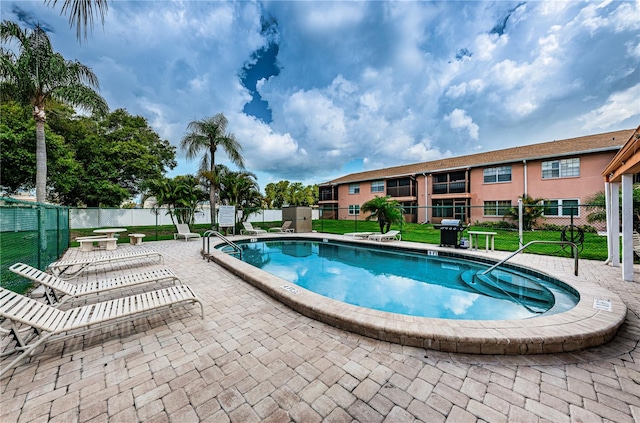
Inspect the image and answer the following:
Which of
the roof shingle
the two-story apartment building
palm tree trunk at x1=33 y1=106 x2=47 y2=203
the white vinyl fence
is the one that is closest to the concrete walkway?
the two-story apartment building

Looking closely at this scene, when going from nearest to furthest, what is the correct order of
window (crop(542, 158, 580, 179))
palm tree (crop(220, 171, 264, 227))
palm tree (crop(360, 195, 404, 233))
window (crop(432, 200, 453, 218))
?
palm tree (crop(360, 195, 404, 233)), palm tree (crop(220, 171, 264, 227)), window (crop(542, 158, 580, 179)), window (crop(432, 200, 453, 218))

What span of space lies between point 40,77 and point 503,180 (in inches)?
1023

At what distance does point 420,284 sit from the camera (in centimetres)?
654

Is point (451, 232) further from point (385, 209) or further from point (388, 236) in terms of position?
point (385, 209)

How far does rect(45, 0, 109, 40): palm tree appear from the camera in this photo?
1.70 meters

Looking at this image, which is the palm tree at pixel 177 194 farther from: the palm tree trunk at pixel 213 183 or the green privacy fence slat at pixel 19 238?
the green privacy fence slat at pixel 19 238

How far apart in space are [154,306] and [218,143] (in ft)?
42.1

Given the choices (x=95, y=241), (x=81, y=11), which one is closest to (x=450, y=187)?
(x=81, y=11)

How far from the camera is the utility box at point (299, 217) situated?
16000mm

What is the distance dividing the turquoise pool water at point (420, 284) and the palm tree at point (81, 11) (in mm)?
5538

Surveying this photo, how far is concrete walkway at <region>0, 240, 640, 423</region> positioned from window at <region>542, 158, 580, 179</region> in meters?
18.0

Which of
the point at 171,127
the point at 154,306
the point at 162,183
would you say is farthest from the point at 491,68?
the point at 171,127

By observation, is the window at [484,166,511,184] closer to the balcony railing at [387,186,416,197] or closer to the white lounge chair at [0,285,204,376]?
the balcony railing at [387,186,416,197]

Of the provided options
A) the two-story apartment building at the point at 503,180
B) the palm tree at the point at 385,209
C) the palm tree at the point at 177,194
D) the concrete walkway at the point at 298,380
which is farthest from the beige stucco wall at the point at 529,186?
the concrete walkway at the point at 298,380
